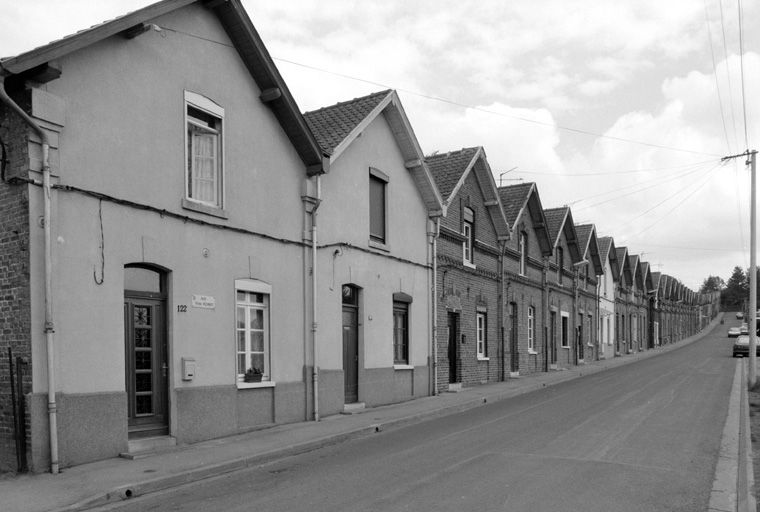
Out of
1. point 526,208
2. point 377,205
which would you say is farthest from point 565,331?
point 377,205

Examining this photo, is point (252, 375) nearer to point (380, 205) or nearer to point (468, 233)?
point (380, 205)

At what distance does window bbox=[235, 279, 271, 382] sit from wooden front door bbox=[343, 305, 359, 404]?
292 centimetres

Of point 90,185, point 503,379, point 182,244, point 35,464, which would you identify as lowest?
point 503,379

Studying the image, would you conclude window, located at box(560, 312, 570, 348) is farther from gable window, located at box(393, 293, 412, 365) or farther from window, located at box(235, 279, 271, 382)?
window, located at box(235, 279, 271, 382)

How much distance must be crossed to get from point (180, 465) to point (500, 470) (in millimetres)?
4215

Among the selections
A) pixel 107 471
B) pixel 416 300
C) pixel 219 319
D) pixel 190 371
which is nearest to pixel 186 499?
pixel 107 471

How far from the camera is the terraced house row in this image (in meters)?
9.16

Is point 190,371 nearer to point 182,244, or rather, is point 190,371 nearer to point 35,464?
point 182,244

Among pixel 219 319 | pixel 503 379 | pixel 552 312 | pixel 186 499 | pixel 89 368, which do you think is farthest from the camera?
pixel 552 312

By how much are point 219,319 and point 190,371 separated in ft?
3.81

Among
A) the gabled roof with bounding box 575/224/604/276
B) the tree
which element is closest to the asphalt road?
the gabled roof with bounding box 575/224/604/276

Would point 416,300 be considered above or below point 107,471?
above

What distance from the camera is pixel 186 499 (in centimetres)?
804

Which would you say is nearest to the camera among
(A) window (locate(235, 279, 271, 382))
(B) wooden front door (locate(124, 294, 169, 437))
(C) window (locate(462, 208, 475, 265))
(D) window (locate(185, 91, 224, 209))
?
(B) wooden front door (locate(124, 294, 169, 437))
